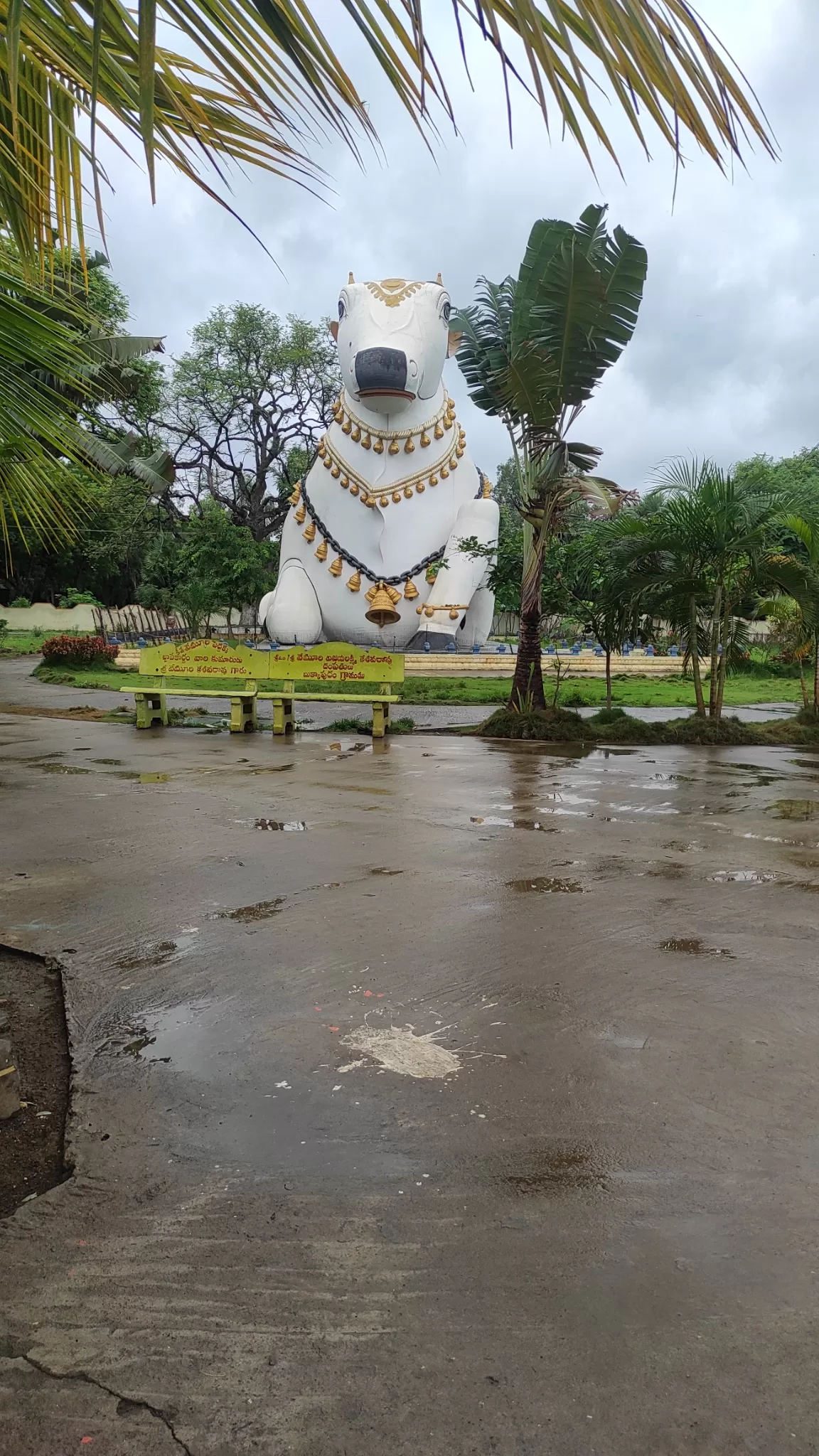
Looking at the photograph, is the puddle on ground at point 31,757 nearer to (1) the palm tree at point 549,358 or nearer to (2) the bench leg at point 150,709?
(2) the bench leg at point 150,709

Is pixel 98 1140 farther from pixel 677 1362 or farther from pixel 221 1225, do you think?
pixel 677 1362

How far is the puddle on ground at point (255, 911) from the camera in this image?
13.3 feet

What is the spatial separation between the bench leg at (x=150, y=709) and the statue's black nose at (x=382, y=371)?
8024 mm

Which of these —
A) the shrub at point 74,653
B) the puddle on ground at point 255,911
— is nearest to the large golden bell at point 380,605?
the shrub at point 74,653

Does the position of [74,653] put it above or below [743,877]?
above

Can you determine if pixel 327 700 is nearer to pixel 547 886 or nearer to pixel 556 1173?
pixel 547 886

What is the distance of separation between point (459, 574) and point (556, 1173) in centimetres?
1670

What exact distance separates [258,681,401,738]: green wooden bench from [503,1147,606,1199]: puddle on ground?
26.6ft

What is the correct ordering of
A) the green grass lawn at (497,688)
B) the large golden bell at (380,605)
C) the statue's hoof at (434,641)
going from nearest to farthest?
Result: the green grass lawn at (497,688), the large golden bell at (380,605), the statue's hoof at (434,641)

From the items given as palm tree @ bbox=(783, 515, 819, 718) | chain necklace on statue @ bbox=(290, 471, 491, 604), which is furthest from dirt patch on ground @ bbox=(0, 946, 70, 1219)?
chain necklace on statue @ bbox=(290, 471, 491, 604)

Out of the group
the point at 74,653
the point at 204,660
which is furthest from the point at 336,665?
the point at 74,653

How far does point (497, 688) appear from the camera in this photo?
16094mm

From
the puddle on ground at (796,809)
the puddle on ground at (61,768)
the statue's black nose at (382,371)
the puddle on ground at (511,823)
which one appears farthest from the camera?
the statue's black nose at (382,371)

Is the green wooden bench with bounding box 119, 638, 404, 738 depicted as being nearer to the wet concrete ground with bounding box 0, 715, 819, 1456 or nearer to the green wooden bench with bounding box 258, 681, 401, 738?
the green wooden bench with bounding box 258, 681, 401, 738
